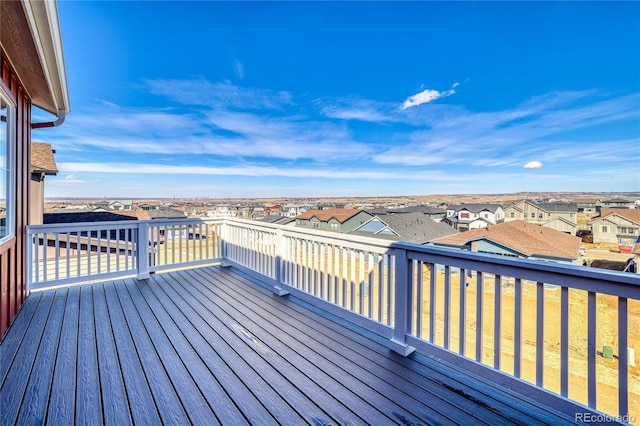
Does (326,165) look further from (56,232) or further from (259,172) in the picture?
(56,232)

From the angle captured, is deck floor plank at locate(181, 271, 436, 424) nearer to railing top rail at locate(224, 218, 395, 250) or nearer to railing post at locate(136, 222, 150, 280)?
railing top rail at locate(224, 218, 395, 250)

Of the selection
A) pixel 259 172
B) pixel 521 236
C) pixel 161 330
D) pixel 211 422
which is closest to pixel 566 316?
pixel 521 236

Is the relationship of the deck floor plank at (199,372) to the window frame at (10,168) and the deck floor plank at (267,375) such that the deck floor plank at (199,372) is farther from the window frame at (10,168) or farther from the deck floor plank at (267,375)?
the window frame at (10,168)

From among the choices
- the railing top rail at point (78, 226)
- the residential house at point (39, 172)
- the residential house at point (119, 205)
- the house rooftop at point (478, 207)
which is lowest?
the railing top rail at point (78, 226)

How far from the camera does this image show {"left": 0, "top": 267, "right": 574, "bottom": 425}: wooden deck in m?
1.60

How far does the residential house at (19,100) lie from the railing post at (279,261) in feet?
8.33

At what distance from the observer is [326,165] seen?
18281 mm

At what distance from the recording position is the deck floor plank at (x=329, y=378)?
1640 mm

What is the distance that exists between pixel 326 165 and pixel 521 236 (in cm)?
1581

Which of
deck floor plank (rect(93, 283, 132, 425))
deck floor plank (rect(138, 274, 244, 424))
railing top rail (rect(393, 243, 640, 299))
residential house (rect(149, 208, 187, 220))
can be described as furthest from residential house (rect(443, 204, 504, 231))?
residential house (rect(149, 208, 187, 220))

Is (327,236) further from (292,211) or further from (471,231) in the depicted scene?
(292,211)

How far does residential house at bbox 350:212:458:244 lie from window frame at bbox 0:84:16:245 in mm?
3604

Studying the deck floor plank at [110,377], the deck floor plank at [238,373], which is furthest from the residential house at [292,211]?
the deck floor plank at [110,377]

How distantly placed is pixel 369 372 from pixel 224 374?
3.27ft
